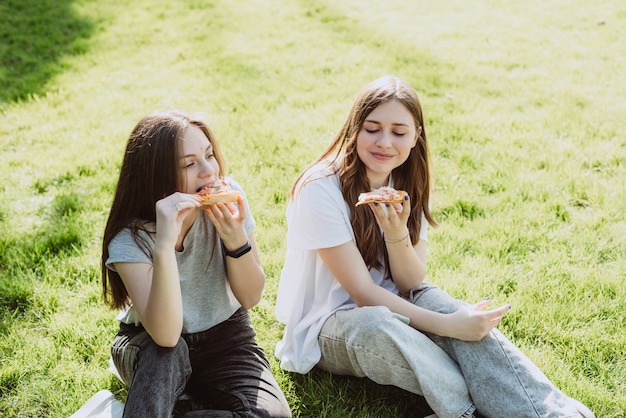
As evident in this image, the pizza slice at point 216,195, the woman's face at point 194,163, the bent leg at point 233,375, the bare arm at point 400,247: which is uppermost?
the woman's face at point 194,163

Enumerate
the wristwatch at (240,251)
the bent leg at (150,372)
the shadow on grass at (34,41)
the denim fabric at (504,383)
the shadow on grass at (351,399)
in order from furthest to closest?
the shadow on grass at (34,41)
the shadow on grass at (351,399)
the wristwatch at (240,251)
the denim fabric at (504,383)
the bent leg at (150,372)

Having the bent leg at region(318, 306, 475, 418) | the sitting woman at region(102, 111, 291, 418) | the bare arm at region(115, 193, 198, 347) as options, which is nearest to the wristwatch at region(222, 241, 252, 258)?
the sitting woman at region(102, 111, 291, 418)

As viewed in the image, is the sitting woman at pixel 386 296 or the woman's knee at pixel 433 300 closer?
the sitting woman at pixel 386 296

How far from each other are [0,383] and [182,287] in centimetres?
103

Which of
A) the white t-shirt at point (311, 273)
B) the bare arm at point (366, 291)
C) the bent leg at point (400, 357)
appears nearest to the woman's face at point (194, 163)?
the white t-shirt at point (311, 273)

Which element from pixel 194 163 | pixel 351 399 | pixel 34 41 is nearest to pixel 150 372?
pixel 194 163

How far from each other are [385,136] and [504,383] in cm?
116

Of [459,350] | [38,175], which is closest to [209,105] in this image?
[38,175]

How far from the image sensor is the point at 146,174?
2.40 metres

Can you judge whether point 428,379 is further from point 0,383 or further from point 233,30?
point 233,30

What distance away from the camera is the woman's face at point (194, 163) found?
2404 millimetres

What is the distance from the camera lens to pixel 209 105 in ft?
19.1

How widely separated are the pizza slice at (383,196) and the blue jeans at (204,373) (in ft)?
2.56

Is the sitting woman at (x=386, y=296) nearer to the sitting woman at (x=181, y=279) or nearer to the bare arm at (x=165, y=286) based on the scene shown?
the sitting woman at (x=181, y=279)
